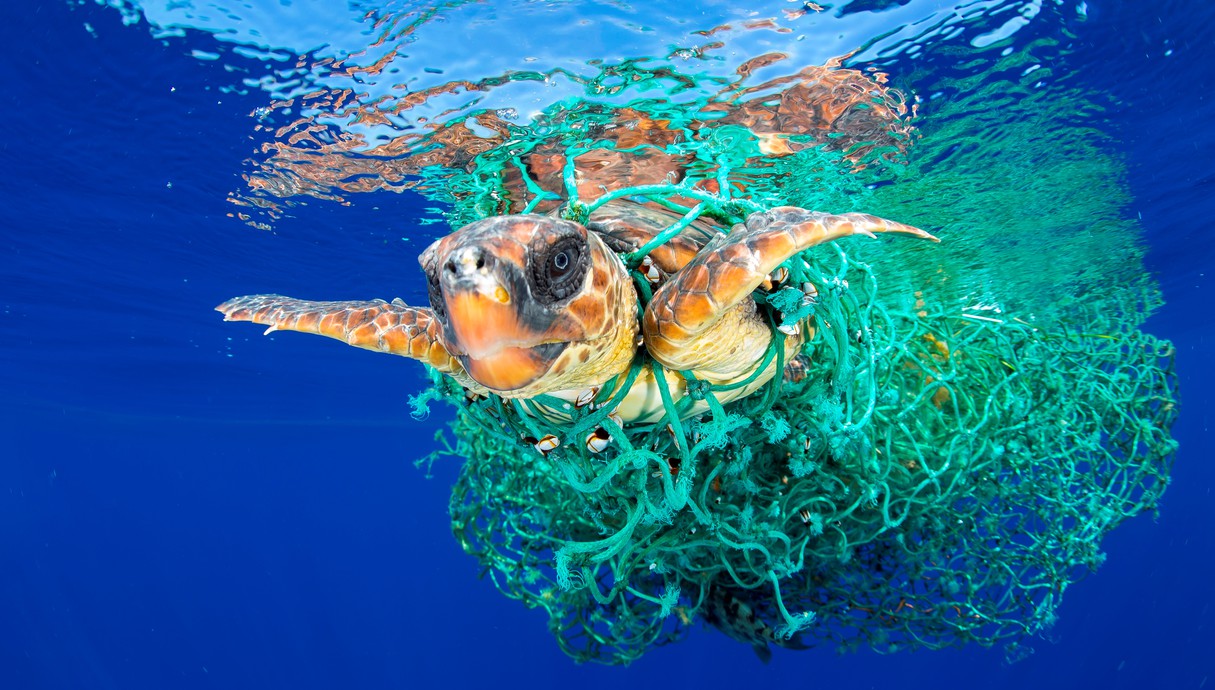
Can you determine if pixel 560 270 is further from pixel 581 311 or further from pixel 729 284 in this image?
pixel 729 284

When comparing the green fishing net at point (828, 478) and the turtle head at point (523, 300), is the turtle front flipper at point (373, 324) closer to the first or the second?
the green fishing net at point (828, 478)

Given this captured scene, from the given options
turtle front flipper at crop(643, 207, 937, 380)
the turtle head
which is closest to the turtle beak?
the turtle head

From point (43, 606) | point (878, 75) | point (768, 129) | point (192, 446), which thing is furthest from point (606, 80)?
point (43, 606)

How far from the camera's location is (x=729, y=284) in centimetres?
197

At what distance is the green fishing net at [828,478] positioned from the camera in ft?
8.57

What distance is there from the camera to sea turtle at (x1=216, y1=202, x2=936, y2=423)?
174 centimetres

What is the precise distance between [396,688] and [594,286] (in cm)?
3733

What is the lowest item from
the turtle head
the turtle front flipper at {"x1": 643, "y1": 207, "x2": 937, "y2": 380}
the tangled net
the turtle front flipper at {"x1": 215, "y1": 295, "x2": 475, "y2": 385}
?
the tangled net

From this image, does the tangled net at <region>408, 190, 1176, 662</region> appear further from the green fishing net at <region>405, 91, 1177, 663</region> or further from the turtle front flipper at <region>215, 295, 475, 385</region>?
the turtle front flipper at <region>215, 295, 475, 385</region>

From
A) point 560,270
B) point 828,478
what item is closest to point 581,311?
point 560,270

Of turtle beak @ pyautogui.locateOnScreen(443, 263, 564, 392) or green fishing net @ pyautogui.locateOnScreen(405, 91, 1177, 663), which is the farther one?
green fishing net @ pyautogui.locateOnScreen(405, 91, 1177, 663)

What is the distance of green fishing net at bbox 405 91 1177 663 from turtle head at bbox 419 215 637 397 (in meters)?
0.43

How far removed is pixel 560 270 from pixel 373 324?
1.28 meters

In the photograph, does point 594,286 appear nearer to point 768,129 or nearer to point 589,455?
point 589,455
